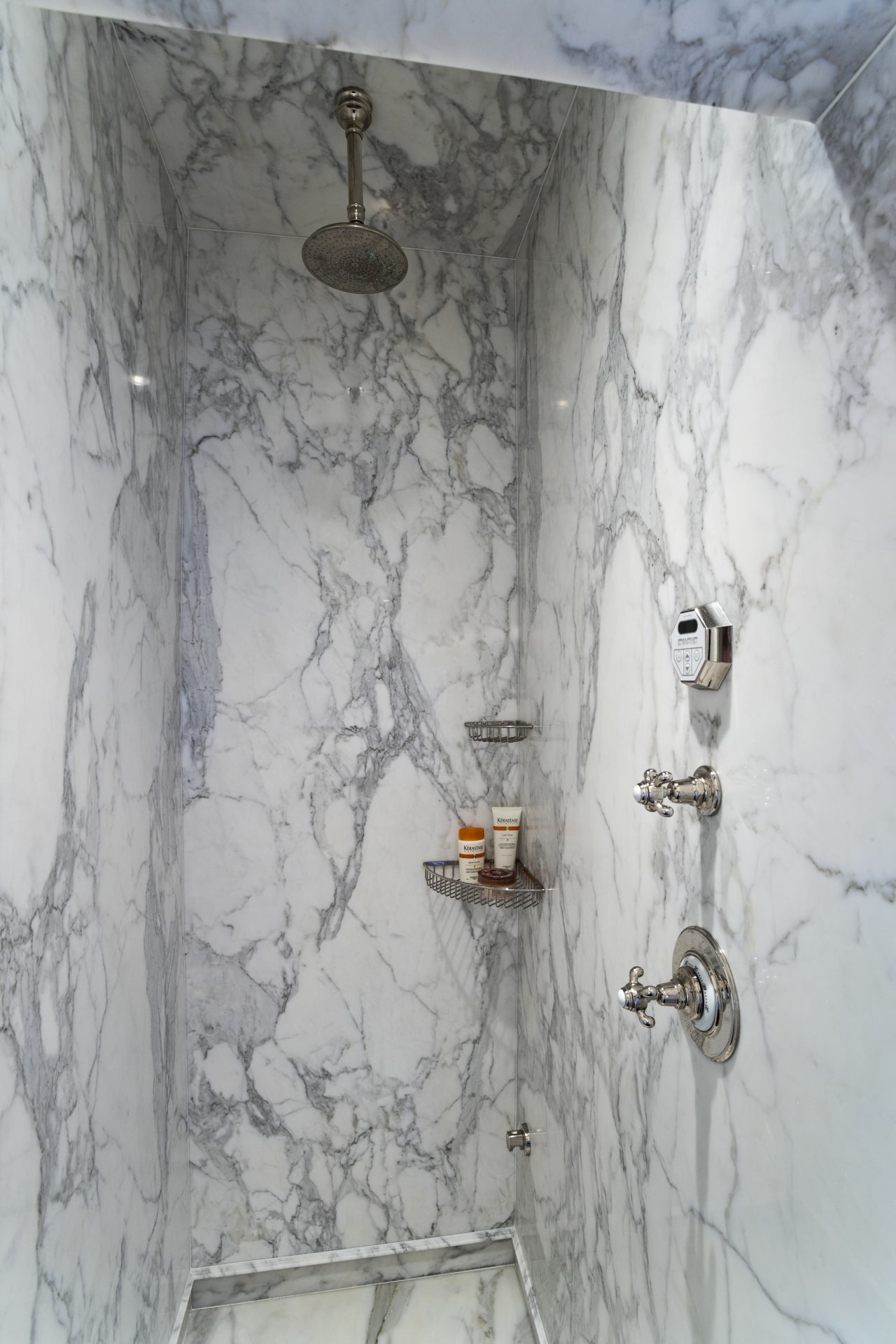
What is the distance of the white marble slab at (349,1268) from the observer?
155 cm

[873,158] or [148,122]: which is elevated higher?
[148,122]

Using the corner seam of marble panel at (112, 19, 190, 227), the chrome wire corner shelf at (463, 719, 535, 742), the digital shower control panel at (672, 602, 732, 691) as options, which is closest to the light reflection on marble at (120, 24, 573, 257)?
the corner seam of marble panel at (112, 19, 190, 227)

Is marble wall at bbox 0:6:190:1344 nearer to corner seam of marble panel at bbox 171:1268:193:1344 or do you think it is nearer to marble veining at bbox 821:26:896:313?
corner seam of marble panel at bbox 171:1268:193:1344

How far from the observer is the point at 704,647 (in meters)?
0.69

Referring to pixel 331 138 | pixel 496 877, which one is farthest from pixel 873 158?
pixel 496 877

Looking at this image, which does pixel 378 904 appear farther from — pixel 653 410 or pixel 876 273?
pixel 876 273

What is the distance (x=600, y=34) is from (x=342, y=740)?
1341 millimetres

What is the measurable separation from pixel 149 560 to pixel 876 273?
119 centimetres

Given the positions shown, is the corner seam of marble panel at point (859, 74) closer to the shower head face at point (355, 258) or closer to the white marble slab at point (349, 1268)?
the shower head face at point (355, 258)

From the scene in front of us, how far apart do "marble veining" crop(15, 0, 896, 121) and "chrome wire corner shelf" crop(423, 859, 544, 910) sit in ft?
4.06

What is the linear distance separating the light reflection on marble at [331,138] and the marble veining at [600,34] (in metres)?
0.75

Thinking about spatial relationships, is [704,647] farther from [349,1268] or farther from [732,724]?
[349,1268]

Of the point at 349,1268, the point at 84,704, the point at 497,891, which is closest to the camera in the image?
the point at 84,704

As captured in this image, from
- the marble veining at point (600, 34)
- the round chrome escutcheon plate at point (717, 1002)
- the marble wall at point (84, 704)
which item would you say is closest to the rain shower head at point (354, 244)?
the marble wall at point (84, 704)
